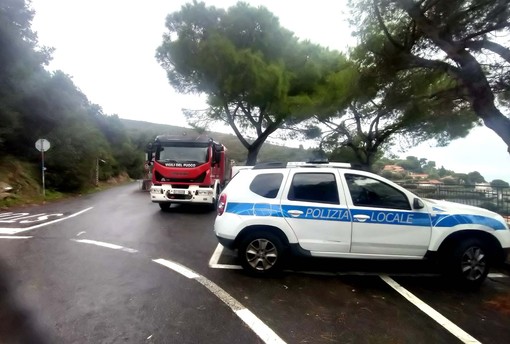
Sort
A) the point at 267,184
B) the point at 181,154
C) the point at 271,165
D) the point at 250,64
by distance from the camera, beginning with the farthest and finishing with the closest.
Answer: the point at 250,64, the point at 181,154, the point at 271,165, the point at 267,184

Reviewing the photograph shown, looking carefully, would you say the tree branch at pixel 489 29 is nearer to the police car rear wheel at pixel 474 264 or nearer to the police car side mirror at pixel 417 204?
the police car side mirror at pixel 417 204

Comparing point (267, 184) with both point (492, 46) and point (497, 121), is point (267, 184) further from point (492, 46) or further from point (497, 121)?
point (492, 46)

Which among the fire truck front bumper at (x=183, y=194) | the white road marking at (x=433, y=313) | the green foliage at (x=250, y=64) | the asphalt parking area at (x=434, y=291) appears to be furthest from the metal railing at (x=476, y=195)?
the green foliage at (x=250, y=64)

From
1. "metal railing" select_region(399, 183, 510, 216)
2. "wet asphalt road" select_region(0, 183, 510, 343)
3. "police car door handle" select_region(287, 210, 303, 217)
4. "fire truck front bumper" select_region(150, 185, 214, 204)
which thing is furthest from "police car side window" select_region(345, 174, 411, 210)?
"fire truck front bumper" select_region(150, 185, 214, 204)

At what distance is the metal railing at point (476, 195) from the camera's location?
1068cm

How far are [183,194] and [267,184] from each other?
21.2ft

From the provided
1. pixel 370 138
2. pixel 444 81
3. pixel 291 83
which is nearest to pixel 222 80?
pixel 291 83

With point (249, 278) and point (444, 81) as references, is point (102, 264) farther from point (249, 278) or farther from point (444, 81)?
point (444, 81)

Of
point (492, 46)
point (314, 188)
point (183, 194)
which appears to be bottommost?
point (183, 194)

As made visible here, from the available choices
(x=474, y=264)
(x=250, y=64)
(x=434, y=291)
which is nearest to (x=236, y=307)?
(x=434, y=291)

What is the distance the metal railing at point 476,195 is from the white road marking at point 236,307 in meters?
7.08

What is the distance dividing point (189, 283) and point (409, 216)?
3.27 meters

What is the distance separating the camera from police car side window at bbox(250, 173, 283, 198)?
17.0 ft

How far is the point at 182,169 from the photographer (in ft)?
36.6
